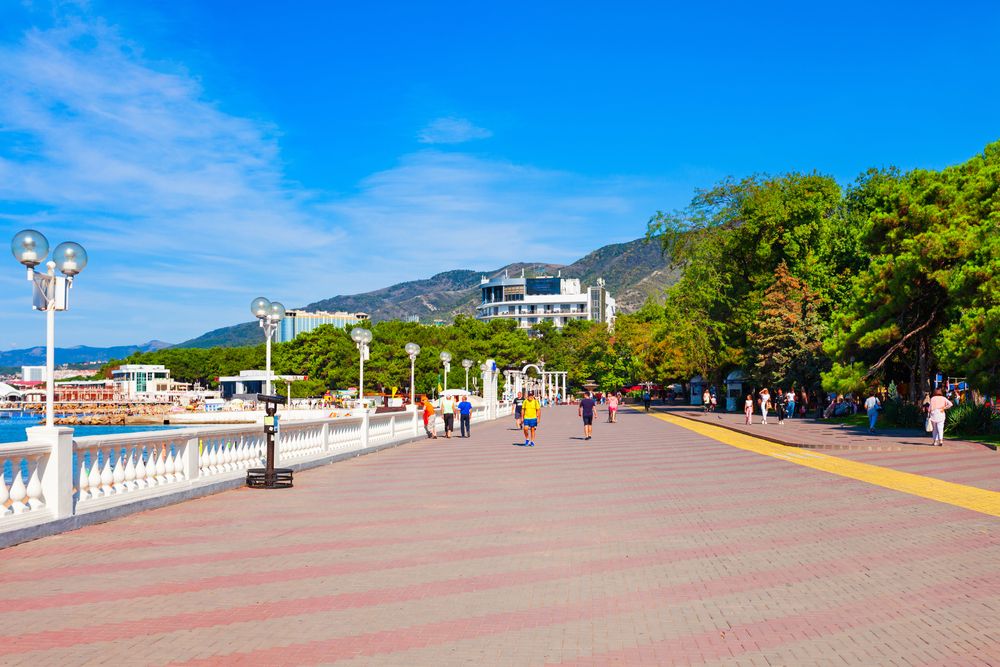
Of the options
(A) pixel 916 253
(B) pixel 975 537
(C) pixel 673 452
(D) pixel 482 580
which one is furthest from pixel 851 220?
(D) pixel 482 580

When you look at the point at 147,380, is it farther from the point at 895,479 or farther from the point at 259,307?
the point at 895,479

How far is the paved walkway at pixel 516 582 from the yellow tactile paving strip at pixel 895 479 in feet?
1.78

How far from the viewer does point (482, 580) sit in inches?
302

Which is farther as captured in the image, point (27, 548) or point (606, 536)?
point (606, 536)

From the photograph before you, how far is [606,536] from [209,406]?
10896 centimetres

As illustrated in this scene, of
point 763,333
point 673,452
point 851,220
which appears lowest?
point 673,452

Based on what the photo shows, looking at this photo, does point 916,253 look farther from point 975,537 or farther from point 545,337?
point 545,337

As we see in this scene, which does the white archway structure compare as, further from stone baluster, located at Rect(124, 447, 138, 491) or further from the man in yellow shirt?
stone baluster, located at Rect(124, 447, 138, 491)

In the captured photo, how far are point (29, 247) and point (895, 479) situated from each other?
1459 centimetres

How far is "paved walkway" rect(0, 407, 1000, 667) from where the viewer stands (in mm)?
5691

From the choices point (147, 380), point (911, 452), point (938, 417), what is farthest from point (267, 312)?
point (147, 380)

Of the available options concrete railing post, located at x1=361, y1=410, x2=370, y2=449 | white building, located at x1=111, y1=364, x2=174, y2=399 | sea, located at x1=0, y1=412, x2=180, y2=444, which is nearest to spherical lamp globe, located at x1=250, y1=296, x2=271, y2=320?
concrete railing post, located at x1=361, y1=410, x2=370, y2=449

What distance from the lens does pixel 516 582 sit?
7.61 metres

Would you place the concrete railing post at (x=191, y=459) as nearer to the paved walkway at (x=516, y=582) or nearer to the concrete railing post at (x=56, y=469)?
the paved walkway at (x=516, y=582)
